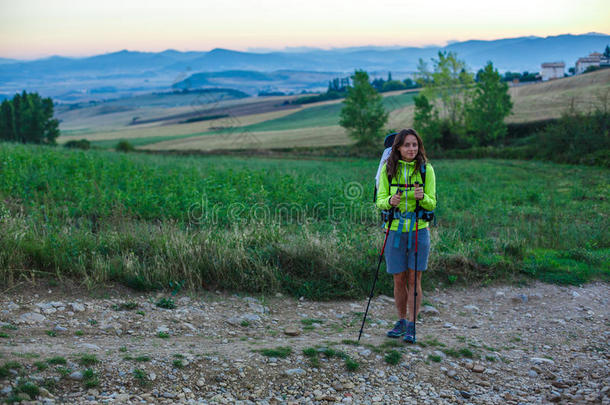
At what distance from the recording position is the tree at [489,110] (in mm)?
54094

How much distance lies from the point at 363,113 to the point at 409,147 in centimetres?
5891

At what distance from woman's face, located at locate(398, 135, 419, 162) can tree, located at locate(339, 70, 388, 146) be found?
54529 mm

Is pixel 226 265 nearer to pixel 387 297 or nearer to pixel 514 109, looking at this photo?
pixel 387 297

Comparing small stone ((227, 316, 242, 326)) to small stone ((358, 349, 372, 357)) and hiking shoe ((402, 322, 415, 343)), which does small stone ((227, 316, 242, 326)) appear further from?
hiking shoe ((402, 322, 415, 343))

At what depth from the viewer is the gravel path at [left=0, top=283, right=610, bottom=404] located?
4203 millimetres

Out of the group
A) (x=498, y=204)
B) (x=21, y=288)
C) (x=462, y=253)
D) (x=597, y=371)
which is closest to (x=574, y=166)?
(x=498, y=204)

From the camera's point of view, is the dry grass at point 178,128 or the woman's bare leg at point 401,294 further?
the dry grass at point 178,128

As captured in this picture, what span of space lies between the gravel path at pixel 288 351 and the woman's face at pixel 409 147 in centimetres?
220

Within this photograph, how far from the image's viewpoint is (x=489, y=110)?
5491 centimetres

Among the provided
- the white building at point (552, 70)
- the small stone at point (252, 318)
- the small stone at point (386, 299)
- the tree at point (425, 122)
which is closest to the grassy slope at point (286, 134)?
the tree at point (425, 122)

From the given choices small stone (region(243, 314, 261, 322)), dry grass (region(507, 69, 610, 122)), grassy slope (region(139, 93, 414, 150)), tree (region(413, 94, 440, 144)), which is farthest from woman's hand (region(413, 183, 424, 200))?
dry grass (region(507, 69, 610, 122))

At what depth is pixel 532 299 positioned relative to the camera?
717cm

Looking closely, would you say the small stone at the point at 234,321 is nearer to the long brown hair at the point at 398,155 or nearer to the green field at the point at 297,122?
the long brown hair at the point at 398,155

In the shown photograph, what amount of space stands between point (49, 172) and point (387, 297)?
468 inches
